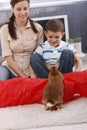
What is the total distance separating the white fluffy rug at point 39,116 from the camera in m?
1.40

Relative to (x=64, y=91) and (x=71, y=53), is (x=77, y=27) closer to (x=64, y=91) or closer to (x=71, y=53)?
(x=71, y=53)

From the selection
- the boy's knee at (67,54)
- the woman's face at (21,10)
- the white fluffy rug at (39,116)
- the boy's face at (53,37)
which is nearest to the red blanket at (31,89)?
the white fluffy rug at (39,116)

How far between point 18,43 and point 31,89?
0.46m

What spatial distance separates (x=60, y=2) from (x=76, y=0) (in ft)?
0.56

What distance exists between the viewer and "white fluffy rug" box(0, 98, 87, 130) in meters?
1.40

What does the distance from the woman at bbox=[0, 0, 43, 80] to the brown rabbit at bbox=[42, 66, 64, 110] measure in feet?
1.55

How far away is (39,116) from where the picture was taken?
57.7 inches

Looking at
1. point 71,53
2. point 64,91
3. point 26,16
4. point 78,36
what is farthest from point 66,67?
point 78,36

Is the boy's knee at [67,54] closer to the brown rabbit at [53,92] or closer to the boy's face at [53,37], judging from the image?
the boy's face at [53,37]

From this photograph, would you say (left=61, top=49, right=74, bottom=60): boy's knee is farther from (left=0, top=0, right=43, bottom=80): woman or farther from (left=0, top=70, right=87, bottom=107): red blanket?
(left=0, top=0, right=43, bottom=80): woman

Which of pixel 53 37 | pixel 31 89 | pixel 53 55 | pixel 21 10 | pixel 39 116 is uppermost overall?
pixel 21 10

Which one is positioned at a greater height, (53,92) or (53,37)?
(53,37)

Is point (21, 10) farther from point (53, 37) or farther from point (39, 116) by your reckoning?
point (39, 116)

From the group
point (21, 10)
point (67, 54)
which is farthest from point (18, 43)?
point (67, 54)
